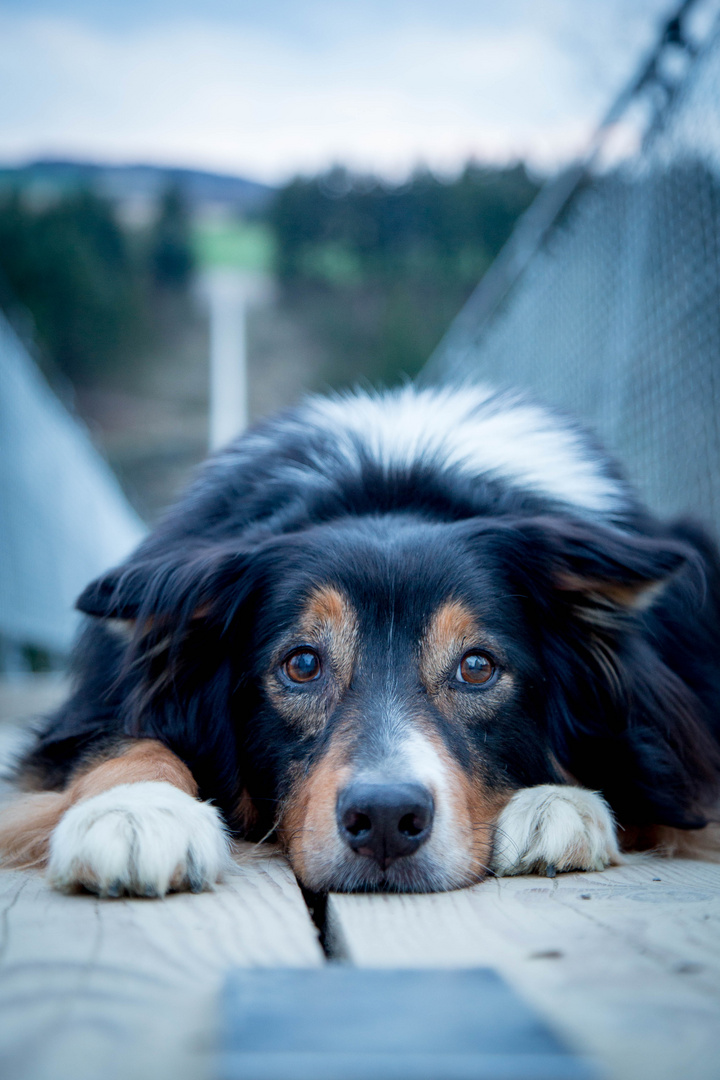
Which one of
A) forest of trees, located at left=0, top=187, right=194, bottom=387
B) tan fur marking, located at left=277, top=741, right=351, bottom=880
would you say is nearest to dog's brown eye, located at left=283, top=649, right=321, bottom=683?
tan fur marking, located at left=277, top=741, right=351, bottom=880

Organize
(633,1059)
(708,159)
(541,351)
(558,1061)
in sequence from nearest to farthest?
(558,1061)
(633,1059)
(708,159)
(541,351)

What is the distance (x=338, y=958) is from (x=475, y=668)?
112 cm

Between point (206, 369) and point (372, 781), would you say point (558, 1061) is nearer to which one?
point (372, 781)

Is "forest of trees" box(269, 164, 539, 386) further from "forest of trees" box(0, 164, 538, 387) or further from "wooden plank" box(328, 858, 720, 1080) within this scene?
"wooden plank" box(328, 858, 720, 1080)

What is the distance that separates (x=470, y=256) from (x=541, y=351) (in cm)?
1214

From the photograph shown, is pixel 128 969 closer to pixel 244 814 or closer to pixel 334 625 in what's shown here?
pixel 334 625

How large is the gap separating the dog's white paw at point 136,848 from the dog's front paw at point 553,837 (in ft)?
2.37

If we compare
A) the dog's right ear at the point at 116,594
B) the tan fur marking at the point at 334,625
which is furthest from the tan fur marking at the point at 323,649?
the dog's right ear at the point at 116,594

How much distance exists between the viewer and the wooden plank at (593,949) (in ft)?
3.49

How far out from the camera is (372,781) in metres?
2.03

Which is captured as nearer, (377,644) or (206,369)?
(377,644)

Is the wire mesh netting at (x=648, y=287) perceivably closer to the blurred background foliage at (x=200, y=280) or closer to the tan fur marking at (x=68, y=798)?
the tan fur marking at (x=68, y=798)

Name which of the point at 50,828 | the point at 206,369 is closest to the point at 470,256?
the point at 50,828

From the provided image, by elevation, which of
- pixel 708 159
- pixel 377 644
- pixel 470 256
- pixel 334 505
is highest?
pixel 470 256
